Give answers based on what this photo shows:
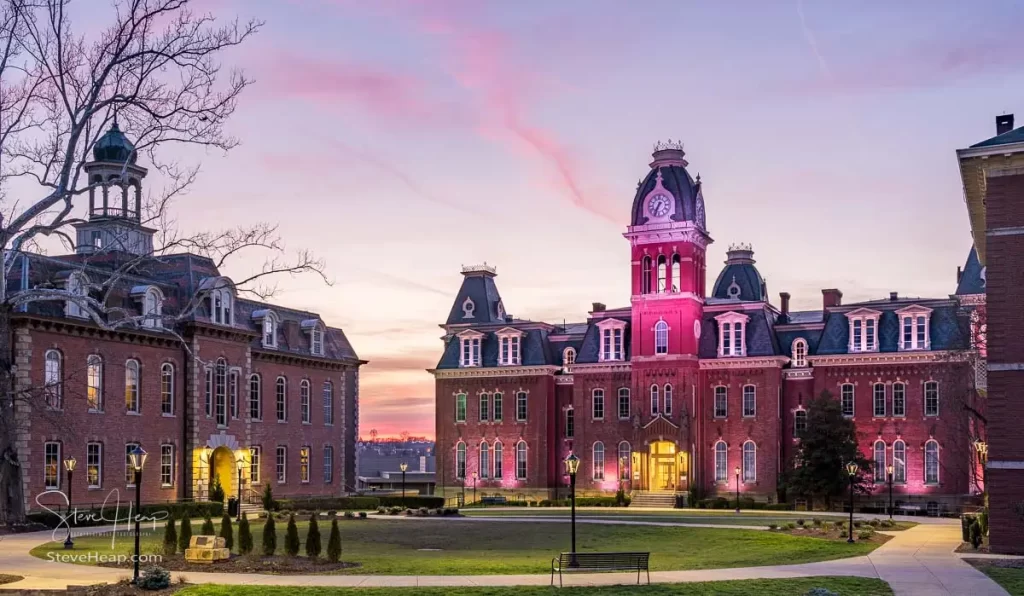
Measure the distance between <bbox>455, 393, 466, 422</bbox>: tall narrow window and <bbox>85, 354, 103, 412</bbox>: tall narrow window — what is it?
3185 cm

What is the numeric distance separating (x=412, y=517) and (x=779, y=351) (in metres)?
27.2

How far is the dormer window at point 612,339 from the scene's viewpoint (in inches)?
2896

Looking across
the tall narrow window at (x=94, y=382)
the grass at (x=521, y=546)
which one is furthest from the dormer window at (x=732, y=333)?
the tall narrow window at (x=94, y=382)

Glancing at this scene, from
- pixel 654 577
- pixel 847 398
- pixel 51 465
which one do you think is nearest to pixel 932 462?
pixel 847 398

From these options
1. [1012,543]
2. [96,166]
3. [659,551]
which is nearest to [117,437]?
[96,166]

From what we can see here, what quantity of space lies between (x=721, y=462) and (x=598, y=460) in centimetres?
774

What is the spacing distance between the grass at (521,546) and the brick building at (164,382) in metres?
9.35

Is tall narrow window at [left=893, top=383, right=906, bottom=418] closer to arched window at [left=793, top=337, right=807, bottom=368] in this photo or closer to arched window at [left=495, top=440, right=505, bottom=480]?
arched window at [left=793, top=337, right=807, bottom=368]

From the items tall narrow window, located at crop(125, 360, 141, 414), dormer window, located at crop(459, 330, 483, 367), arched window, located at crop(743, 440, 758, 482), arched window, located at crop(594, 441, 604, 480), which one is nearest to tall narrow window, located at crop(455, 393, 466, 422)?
dormer window, located at crop(459, 330, 483, 367)

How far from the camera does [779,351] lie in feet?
229

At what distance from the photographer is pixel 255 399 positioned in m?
60.0

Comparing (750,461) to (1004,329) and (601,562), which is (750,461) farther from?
(601,562)

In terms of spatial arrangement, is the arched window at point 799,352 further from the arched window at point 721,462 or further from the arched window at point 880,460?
the arched window at point 721,462

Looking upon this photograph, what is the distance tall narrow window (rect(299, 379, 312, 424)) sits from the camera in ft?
211
